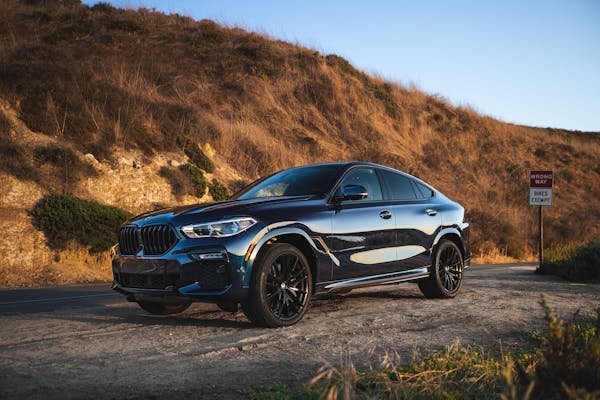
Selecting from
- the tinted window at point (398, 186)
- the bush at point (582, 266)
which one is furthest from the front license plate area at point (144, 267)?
the bush at point (582, 266)

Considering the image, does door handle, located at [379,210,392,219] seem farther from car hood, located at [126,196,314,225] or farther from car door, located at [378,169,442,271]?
car hood, located at [126,196,314,225]

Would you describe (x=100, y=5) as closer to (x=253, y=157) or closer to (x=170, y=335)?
(x=253, y=157)

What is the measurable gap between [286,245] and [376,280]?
166 cm

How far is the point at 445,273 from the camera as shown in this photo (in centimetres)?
929

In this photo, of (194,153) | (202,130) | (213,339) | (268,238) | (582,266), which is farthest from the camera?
(202,130)

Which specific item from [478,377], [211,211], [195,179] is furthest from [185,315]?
[195,179]

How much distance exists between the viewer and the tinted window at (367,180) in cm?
820

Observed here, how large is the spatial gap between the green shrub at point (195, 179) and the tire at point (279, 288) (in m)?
14.6

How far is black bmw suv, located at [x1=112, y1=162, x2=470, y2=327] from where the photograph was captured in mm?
6422

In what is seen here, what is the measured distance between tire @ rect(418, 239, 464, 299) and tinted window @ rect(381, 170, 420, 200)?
88 centimetres

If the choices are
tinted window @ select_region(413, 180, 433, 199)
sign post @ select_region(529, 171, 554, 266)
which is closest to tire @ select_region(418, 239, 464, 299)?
tinted window @ select_region(413, 180, 433, 199)

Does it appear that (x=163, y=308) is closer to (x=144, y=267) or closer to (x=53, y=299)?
(x=144, y=267)

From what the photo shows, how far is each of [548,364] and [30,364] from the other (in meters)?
3.85

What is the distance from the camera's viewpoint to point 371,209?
8.05m
